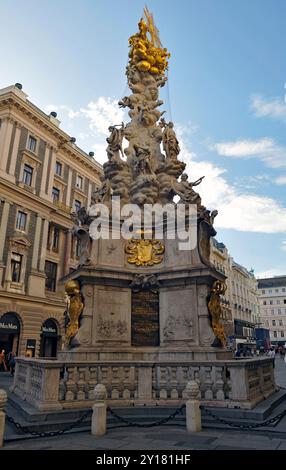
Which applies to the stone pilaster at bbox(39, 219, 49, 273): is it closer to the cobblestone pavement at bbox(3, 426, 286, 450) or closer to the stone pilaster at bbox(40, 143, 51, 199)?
the stone pilaster at bbox(40, 143, 51, 199)

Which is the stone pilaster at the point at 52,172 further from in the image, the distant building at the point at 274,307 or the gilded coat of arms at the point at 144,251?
the distant building at the point at 274,307

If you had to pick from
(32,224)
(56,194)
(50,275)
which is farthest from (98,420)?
(56,194)

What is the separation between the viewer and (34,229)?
33781 millimetres

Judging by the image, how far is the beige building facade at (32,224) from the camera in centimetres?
2988

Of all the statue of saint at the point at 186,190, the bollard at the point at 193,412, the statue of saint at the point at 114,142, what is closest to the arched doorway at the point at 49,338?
the statue of saint at the point at 114,142

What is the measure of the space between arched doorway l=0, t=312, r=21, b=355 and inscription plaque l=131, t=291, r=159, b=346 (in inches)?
844

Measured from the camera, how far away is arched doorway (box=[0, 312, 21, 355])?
2834 cm

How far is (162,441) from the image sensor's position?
5719 millimetres

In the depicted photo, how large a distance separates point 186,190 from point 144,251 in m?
2.51

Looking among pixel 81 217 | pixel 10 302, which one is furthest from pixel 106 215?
pixel 10 302

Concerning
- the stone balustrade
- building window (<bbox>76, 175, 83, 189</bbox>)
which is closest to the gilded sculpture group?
the stone balustrade

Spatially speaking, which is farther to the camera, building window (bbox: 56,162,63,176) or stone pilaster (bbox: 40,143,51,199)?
building window (bbox: 56,162,63,176)

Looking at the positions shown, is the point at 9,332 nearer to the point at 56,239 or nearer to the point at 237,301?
the point at 56,239

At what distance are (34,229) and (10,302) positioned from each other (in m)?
7.65
